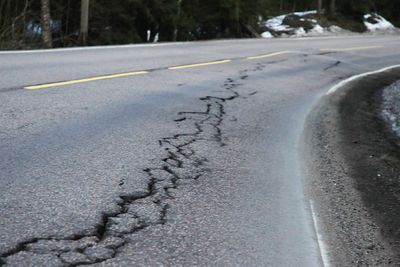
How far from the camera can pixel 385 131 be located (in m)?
7.66

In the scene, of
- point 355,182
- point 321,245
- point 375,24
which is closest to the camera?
point 321,245

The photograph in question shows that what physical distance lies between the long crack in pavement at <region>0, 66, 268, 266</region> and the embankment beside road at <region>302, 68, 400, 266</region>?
1201 mm

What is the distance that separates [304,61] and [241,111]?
28.1ft

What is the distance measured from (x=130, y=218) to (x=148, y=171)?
105 centimetres

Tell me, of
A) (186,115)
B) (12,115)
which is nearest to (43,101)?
(12,115)

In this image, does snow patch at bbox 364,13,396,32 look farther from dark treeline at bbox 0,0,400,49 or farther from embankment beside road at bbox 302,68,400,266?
embankment beside road at bbox 302,68,400,266

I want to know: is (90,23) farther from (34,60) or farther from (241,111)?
(241,111)

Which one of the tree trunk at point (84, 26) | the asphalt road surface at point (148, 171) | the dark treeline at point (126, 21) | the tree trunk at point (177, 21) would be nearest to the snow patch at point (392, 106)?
the asphalt road surface at point (148, 171)

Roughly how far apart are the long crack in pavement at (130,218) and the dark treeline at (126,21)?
10.6 meters

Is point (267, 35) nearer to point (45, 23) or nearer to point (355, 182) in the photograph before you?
point (45, 23)

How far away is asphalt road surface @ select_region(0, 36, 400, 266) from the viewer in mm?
3441

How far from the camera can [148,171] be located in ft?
15.9

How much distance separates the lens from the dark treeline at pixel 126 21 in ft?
59.3

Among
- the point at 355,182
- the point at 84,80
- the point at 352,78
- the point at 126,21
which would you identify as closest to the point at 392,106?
the point at 352,78
